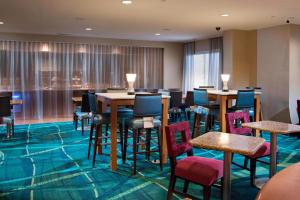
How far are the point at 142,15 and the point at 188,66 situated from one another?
4.56 meters

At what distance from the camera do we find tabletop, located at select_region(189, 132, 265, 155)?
7.31 ft

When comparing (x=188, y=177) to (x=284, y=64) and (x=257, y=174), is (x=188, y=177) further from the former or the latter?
(x=284, y=64)

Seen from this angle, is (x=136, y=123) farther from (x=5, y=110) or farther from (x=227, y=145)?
(x=5, y=110)

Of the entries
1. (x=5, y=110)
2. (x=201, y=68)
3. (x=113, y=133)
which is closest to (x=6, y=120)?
(x=5, y=110)

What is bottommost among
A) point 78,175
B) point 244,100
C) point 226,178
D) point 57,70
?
point 78,175

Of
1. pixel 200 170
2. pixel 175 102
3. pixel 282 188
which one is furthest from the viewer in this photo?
pixel 175 102

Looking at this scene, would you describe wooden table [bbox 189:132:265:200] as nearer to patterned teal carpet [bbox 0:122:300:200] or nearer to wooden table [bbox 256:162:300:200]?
patterned teal carpet [bbox 0:122:300:200]

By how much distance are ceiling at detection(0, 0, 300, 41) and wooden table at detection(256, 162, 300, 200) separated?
3865mm

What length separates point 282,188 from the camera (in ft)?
3.50

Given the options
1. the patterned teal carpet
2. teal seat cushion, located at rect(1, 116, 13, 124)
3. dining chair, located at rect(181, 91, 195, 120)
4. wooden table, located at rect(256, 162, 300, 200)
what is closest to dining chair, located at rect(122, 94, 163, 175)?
the patterned teal carpet

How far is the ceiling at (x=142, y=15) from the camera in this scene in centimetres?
479

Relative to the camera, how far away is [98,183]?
3.56 metres

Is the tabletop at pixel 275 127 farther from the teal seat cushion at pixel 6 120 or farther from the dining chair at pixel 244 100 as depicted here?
the teal seat cushion at pixel 6 120

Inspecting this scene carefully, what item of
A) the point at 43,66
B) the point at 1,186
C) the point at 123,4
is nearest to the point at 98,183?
the point at 1,186
